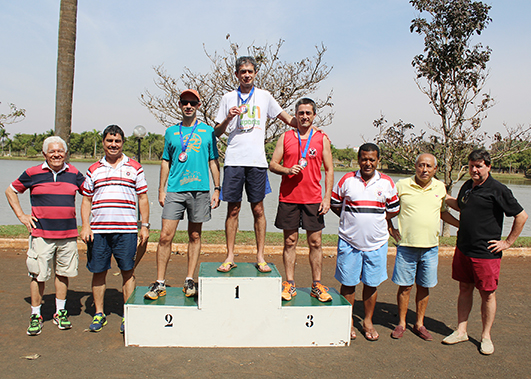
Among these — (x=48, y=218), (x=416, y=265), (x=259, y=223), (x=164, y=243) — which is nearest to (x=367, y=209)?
(x=416, y=265)

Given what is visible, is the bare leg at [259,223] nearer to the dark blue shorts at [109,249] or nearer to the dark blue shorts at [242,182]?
the dark blue shorts at [242,182]

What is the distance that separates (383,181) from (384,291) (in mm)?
2747

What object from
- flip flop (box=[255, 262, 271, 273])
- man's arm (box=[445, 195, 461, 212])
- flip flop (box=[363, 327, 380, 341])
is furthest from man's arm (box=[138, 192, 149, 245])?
man's arm (box=[445, 195, 461, 212])

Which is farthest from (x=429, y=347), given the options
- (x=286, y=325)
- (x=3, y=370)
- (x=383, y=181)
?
(x=3, y=370)

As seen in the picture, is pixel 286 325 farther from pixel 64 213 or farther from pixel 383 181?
pixel 64 213

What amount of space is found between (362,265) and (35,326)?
3.58m

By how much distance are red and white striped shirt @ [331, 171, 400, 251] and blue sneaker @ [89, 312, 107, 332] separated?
2847mm

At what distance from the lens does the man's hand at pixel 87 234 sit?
4281 mm

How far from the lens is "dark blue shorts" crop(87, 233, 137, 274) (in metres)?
4.34

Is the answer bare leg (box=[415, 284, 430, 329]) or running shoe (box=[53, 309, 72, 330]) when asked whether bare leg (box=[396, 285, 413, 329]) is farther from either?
running shoe (box=[53, 309, 72, 330])

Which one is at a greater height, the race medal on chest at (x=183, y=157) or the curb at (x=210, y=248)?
the race medal on chest at (x=183, y=157)

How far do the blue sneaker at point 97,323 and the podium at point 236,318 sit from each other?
21.2 inches

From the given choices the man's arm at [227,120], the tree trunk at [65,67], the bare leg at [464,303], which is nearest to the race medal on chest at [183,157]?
the man's arm at [227,120]

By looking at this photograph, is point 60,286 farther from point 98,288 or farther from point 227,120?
point 227,120
